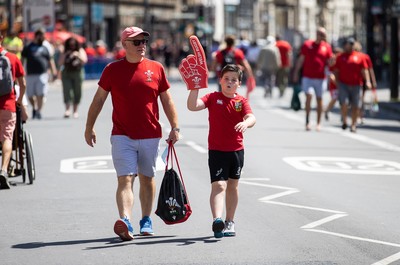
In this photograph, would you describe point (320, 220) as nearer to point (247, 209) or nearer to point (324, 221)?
point (324, 221)

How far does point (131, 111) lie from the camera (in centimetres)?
1055

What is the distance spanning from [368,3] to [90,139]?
1505 inches

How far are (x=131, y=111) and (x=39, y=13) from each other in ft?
107

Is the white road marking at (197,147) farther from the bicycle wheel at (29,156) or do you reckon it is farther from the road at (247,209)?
the bicycle wheel at (29,156)

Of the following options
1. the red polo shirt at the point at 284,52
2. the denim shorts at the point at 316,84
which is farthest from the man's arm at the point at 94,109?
the red polo shirt at the point at 284,52

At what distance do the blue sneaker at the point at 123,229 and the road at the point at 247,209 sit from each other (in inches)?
2.5

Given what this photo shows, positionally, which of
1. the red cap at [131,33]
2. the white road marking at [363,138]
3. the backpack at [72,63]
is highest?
the red cap at [131,33]

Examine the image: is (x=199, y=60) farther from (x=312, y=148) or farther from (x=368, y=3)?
(x=368, y=3)

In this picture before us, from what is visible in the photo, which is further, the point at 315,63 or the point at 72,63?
the point at 72,63

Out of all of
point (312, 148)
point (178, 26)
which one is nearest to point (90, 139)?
point (312, 148)

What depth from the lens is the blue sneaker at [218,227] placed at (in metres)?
10.4

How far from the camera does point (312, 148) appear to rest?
65.6 ft

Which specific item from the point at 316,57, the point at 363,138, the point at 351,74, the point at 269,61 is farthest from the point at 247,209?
the point at 269,61

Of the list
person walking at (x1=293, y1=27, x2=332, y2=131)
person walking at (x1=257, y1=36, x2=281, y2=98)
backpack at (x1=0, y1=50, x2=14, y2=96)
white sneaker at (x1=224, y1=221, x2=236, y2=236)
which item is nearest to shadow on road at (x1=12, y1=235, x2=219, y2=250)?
white sneaker at (x1=224, y1=221, x2=236, y2=236)
